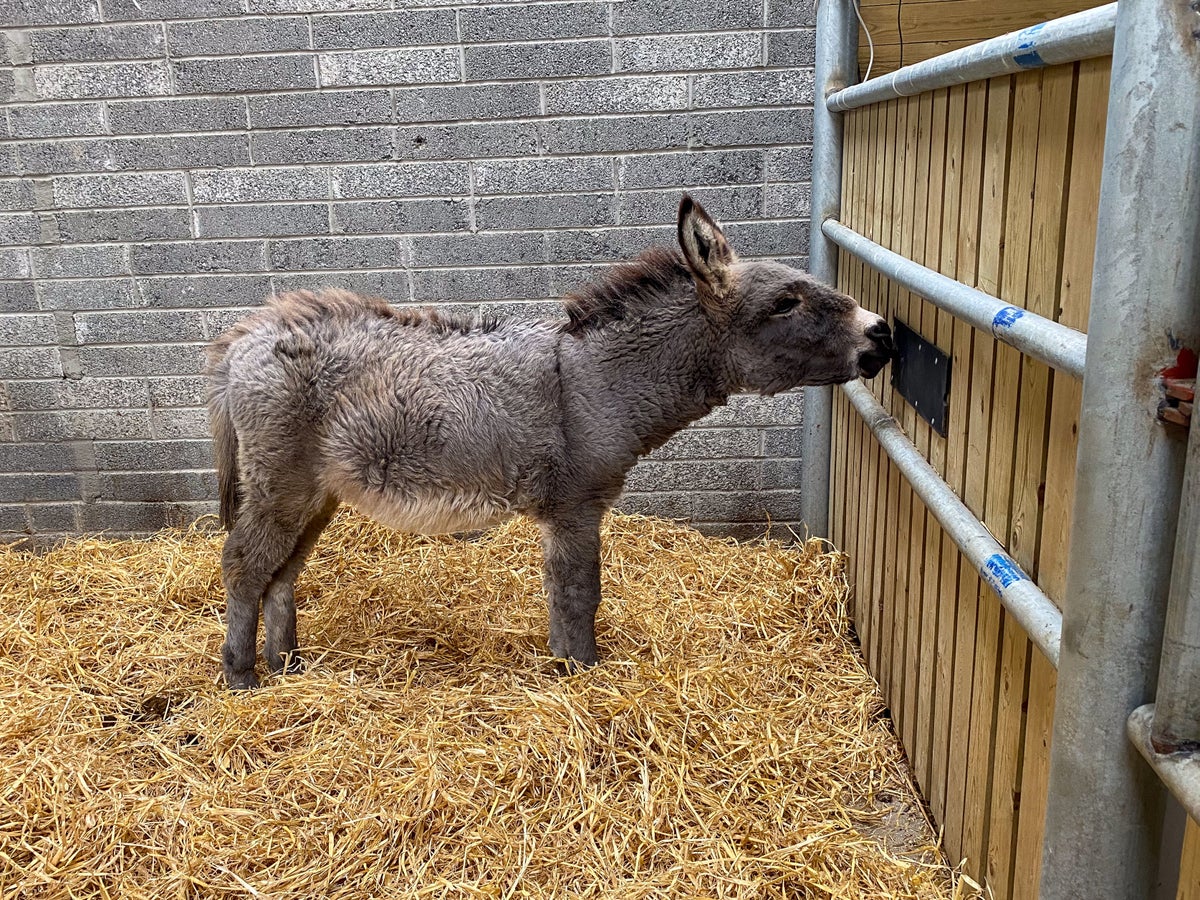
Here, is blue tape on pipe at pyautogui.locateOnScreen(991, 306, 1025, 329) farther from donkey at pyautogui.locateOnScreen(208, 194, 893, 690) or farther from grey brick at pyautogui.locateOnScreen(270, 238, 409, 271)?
grey brick at pyautogui.locateOnScreen(270, 238, 409, 271)

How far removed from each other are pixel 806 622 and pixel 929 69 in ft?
8.02

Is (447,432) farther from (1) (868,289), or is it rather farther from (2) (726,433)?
(2) (726,433)

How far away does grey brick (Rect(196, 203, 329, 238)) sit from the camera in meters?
4.96

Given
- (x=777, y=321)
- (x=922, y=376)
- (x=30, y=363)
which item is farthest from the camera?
(x=30, y=363)

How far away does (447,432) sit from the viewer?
3457 mm

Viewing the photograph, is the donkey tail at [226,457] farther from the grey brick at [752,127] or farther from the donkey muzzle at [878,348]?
the grey brick at [752,127]

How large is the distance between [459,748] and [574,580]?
2.41 ft

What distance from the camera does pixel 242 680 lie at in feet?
12.3

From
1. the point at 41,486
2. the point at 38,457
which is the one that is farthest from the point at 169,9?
the point at 41,486

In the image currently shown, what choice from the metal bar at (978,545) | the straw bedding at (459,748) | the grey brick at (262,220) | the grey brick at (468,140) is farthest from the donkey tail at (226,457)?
the metal bar at (978,545)

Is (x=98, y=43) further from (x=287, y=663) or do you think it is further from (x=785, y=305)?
(x=785, y=305)

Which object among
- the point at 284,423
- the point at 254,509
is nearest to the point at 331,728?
the point at 254,509

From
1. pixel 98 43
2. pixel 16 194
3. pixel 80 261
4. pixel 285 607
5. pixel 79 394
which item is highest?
pixel 98 43

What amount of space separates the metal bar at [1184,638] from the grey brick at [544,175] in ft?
12.7
